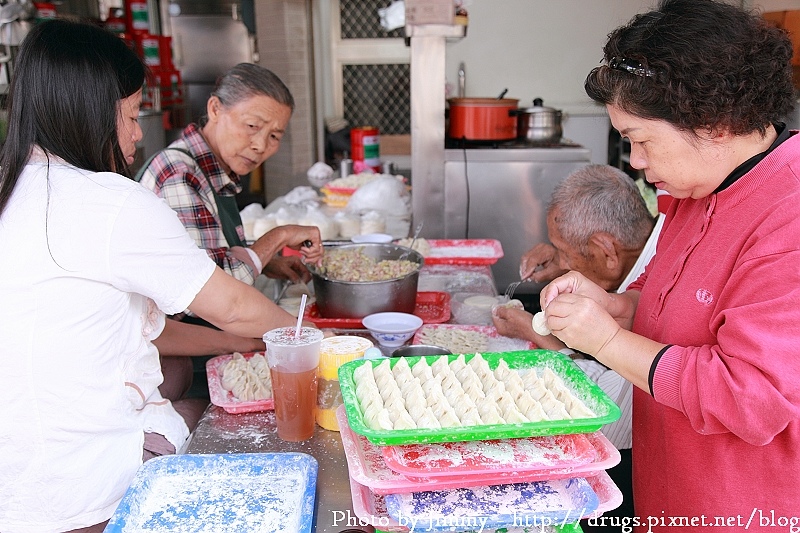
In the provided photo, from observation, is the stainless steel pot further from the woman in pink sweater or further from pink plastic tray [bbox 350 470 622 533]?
pink plastic tray [bbox 350 470 622 533]

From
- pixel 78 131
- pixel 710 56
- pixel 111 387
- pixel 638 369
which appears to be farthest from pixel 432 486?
pixel 78 131

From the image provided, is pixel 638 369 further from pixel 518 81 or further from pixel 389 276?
pixel 518 81

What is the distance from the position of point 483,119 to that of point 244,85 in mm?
1829

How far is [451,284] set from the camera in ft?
10.0

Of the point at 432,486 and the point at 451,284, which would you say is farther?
the point at 451,284

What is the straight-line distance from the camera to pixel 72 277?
1478 mm

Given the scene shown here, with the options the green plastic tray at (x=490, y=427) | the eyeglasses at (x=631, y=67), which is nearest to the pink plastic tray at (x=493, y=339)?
the green plastic tray at (x=490, y=427)

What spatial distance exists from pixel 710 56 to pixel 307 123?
254 inches

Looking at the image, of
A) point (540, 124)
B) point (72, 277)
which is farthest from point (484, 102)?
point (72, 277)

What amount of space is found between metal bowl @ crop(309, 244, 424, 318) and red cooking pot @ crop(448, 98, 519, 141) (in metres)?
1.85

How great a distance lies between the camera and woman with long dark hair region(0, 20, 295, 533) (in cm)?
147

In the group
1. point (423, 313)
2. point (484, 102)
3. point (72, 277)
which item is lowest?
point (423, 313)

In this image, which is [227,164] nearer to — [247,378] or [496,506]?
[247,378]

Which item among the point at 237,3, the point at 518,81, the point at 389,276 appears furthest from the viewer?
the point at 237,3
